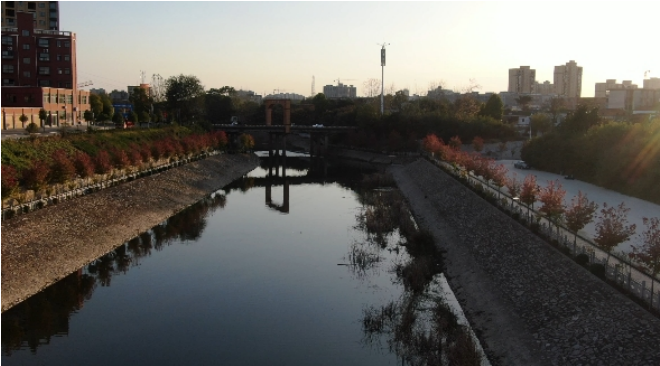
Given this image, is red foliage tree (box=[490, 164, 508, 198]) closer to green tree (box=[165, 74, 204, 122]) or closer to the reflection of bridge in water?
the reflection of bridge in water

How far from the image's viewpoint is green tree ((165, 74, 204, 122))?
97.2 metres

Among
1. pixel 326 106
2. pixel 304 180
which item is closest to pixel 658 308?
A: pixel 304 180

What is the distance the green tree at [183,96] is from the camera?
97.2 metres

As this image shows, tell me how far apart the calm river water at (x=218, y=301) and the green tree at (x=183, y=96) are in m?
64.7

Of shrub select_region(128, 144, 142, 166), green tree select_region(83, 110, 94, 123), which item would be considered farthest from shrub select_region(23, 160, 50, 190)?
green tree select_region(83, 110, 94, 123)

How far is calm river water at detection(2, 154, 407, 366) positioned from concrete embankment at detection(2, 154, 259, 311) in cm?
60

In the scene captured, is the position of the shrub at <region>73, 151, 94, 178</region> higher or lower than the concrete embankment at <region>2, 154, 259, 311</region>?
higher

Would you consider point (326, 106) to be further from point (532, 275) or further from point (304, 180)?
point (532, 275)

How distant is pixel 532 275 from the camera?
64.6 feet

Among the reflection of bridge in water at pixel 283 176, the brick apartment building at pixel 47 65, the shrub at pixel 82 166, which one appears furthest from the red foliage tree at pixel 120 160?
the brick apartment building at pixel 47 65

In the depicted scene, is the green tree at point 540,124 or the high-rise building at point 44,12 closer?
the green tree at point 540,124

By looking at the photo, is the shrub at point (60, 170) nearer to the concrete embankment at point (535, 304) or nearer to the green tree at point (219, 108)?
the concrete embankment at point (535, 304)

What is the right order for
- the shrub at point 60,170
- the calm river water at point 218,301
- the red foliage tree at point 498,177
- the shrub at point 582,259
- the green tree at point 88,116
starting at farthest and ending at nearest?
the green tree at point 88,116 < the red foliage tree at point 498,177 < the shrub at point 60,170 < the shrub at point 582,259 < the calm river water at point 218,301

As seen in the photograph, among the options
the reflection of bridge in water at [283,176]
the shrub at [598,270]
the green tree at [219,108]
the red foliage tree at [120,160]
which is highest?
the green tree at [219,108]
